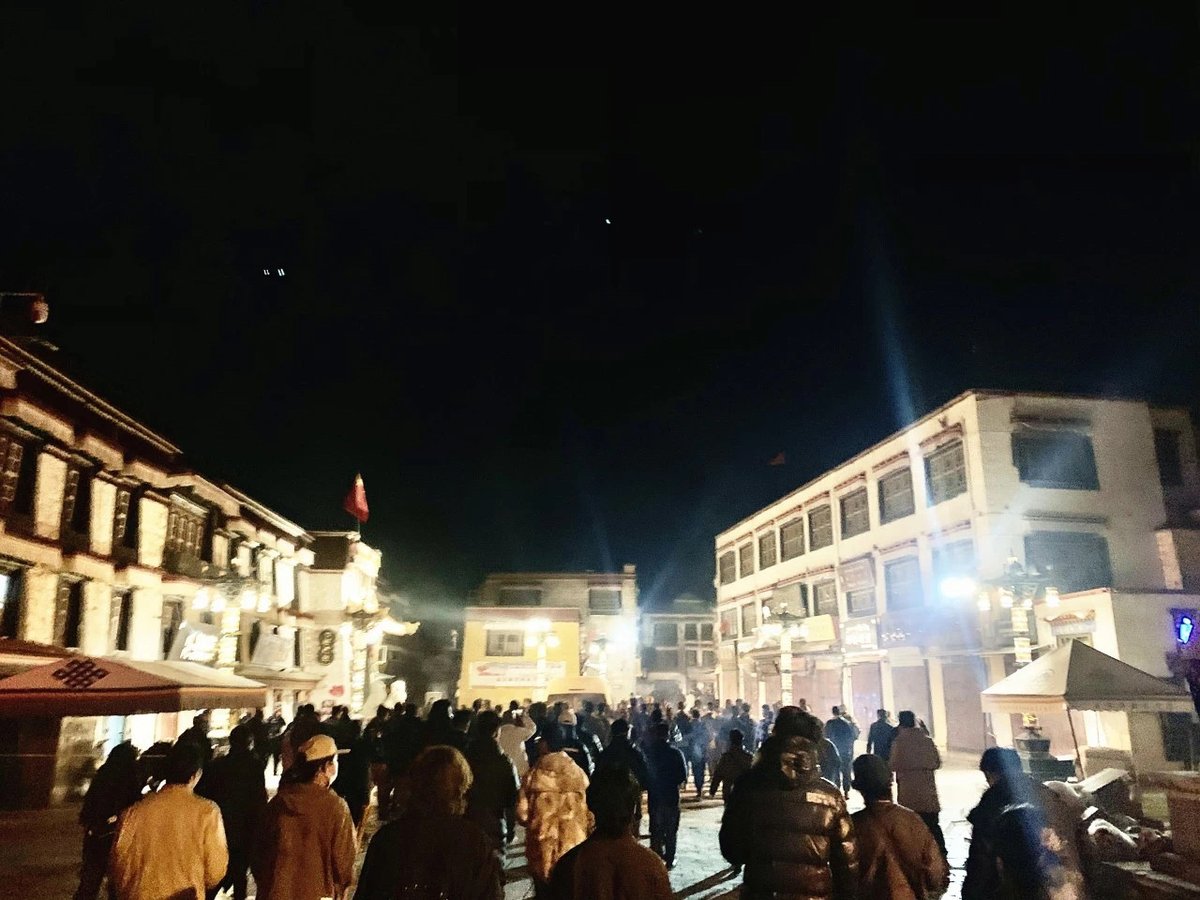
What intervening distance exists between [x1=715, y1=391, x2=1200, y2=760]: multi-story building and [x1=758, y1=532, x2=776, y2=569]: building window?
32.0 ft

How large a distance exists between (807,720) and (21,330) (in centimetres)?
1992

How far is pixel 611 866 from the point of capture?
11.7ft

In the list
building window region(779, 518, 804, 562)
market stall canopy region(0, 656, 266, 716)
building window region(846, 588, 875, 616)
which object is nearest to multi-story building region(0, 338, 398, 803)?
market stall canopy region(0, 656, 266, 716)

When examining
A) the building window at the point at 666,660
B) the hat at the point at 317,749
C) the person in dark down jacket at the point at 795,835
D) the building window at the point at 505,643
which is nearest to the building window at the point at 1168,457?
the person in dark down jacket at the point at 795,835

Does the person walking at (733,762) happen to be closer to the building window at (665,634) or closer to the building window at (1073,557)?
the building window at (1073,557)

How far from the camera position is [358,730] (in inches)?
500

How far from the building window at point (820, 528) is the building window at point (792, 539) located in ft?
3.57

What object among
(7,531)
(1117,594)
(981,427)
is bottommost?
(1117,594)

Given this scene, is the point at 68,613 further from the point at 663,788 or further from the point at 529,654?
the point at 529,654

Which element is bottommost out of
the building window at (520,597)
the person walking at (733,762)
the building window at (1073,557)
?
the person walking at (733,762)

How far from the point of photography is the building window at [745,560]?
147 feet

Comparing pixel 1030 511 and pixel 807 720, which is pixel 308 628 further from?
pixel 807 720

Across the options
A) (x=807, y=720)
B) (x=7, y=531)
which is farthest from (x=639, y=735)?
(x=7, y=531)

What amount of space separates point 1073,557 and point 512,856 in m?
20.2
